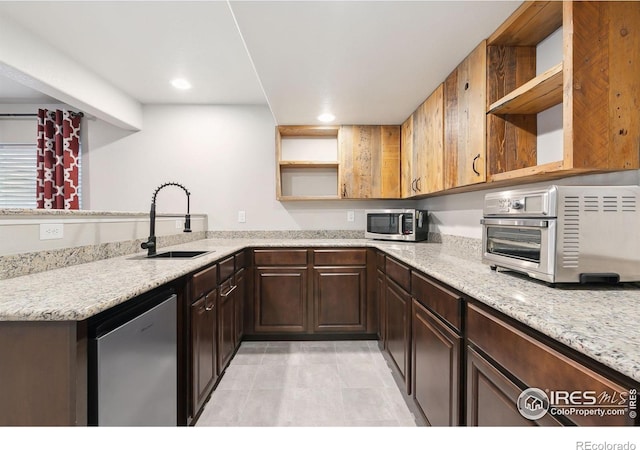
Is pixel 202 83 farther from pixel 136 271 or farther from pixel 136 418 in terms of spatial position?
pixel 136 418

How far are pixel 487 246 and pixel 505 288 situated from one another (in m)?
0.38

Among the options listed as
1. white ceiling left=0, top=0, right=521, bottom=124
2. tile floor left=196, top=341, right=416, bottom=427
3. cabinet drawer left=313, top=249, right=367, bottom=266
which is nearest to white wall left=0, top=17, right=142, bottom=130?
white ceiling left=0, top=0, right=521, bottom=124

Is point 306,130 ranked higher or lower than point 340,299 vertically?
higher

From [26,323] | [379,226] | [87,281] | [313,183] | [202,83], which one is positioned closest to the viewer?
[26,323]

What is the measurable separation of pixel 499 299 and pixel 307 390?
4.79 ft

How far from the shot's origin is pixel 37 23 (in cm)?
190

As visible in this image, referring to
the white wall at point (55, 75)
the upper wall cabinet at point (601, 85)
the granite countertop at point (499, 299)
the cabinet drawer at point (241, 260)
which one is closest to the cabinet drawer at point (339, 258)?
the cabinet drawer at point (241, 260)

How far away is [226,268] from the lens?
6.71 ft

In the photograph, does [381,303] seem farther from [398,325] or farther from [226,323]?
[226,323]

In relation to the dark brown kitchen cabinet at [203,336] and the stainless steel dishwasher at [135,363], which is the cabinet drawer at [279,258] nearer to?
the dark brown kitchen cabinet at [203,336]

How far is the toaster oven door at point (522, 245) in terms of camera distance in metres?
0.99

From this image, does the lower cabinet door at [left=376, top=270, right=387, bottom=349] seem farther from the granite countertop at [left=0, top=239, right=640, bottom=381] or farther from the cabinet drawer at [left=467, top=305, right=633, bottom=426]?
the cabinet drawer at [left=467, top=305, right=633, bottom=426]

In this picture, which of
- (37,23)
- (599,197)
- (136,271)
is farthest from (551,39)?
(37,23)

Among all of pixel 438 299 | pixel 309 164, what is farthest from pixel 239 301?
pixel 438 299
